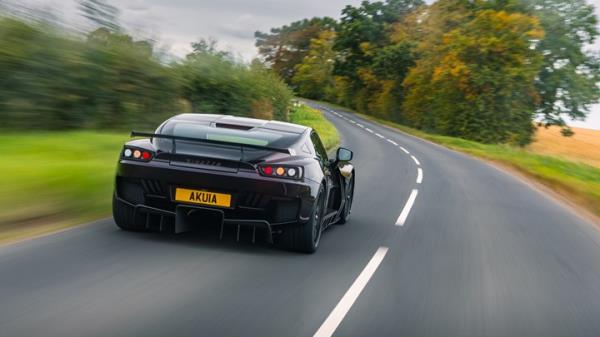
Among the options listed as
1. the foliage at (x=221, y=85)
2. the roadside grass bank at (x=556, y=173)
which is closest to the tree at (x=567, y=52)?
the roadside grass bank at (x=556, y=173)

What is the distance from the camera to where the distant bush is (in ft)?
38.0

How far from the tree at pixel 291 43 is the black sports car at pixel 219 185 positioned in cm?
9999

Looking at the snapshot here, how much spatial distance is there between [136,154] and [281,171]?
135cm

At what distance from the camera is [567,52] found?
48.1 meters

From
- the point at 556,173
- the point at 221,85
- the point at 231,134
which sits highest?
the point at 231,134

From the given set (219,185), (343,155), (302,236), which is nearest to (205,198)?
(219,185)

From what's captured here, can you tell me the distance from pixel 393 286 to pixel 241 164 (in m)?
1.71

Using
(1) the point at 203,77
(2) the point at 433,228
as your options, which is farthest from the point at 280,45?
(2) the point at 433,228

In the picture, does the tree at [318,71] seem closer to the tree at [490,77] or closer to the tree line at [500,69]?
the tree line at [500,69]

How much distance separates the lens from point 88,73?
1355cm

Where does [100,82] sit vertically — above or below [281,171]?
below

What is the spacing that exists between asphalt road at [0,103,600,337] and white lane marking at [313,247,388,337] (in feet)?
0.04

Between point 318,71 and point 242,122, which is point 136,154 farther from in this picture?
point 318,71

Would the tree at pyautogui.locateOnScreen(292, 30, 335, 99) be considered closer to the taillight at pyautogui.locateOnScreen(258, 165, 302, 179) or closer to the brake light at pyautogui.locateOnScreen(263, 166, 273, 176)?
the taillight at pyautogui.locateOnScreen(258, 165, 302, 179)
